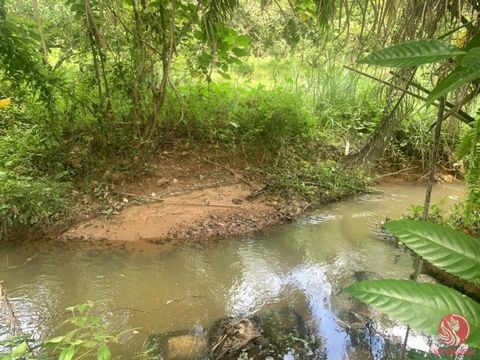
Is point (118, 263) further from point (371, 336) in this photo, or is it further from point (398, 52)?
point (398, 52)

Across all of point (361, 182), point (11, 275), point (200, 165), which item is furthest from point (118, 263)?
point (361, 182)

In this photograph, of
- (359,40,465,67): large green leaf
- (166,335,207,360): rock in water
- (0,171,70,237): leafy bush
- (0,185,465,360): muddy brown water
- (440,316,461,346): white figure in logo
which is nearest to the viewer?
(440,316,461,346): white figure in logo

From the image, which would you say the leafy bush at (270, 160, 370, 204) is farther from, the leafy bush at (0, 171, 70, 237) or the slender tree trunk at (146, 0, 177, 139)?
the leafy bush at (0, 171, 70, 237)

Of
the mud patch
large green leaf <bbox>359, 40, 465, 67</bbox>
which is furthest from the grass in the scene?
large green leaf <bbox>359, 40, 465, 67</bbox>

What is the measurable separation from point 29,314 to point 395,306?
284 cm

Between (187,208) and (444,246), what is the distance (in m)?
3.85

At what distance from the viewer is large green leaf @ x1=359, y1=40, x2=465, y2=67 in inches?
20.7

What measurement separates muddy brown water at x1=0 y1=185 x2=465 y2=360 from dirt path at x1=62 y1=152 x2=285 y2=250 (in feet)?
0.68

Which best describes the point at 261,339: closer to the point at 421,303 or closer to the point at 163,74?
the point at 421,303

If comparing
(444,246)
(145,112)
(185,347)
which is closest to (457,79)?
(444,246)

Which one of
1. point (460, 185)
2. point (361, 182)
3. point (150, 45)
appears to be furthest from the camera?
point (460, 185)

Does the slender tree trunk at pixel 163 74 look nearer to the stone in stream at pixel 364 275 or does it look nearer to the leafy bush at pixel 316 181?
the leafy bush at pixel 316 181

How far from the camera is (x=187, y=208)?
425cm

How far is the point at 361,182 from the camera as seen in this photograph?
5.21m
